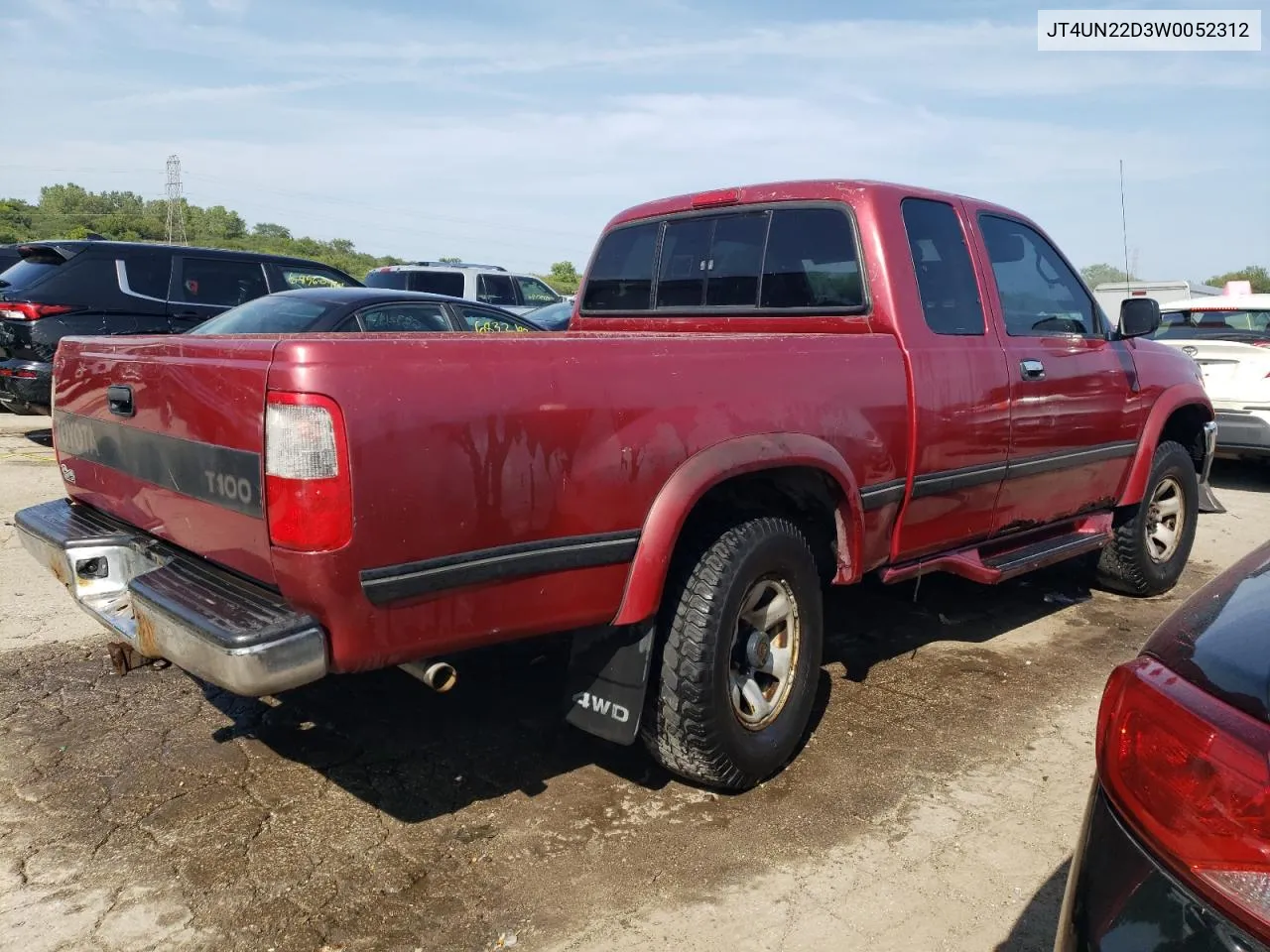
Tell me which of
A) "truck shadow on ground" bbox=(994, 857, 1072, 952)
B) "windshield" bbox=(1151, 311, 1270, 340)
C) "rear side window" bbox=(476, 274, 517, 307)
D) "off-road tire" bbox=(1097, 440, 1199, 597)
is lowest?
"truck shadow on ground" bbox=(994, 857, 1072, 952)

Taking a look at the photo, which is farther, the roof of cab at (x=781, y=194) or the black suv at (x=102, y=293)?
the black suv at (x=102, y=293)

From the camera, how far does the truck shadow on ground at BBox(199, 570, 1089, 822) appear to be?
10.7 ft

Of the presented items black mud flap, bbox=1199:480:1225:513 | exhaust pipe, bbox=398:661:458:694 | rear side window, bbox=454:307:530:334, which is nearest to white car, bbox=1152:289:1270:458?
black mud flap, bbox=1199:480:1225:513

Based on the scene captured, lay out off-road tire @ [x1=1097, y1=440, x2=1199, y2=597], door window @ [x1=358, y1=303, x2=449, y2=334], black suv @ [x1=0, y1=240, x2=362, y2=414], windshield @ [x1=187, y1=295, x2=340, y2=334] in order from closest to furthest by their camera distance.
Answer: off-road tire @ [x1=1097, y1=440, x2=1199, y2=597]
windshield @ [x1=187, y1=295, x2=340, y2=334]
door window @ [x1=358, y1=303, x2=449, y2=334]
black suv @ [x1=0, y1=240, x2=362, y2=414]

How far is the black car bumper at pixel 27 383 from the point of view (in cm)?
813

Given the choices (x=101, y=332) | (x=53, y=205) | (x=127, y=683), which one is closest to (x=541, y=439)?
(x=127, y=683)

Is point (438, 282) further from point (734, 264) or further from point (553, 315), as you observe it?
point (734, 264)

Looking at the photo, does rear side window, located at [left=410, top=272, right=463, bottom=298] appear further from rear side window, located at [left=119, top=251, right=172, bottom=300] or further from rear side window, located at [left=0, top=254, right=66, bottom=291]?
rear side window, located at [left=0, top=254, right=66, bottom=291]

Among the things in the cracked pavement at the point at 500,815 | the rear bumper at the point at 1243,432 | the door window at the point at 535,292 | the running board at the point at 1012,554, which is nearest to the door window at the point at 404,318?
the cracked pavement at the point at 500,815

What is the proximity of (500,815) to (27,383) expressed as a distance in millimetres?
7019

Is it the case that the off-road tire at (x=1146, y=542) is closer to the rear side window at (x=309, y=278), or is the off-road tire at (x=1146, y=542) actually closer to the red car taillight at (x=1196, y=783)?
the red car taillight at (x=1196, y=783)

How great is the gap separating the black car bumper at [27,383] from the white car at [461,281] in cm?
700

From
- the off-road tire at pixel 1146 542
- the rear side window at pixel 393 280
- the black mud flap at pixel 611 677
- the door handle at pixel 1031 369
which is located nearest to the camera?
the black mud flap at pixel 611 677

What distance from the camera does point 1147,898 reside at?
1.41 m
